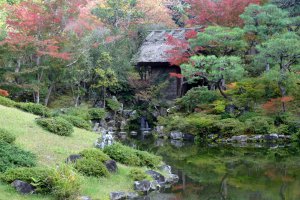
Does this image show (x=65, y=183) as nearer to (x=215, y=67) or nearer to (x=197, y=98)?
(x=215, y=67)

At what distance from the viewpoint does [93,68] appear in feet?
87.7

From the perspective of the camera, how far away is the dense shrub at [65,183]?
8961 mm

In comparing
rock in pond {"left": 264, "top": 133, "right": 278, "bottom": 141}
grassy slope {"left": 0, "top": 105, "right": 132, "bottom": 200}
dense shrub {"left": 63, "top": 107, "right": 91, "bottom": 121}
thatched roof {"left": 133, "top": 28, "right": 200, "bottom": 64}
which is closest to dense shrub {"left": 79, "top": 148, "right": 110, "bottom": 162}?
grassy slope {"left": 0, "top": 105, "right": 132, "bottom": 200}

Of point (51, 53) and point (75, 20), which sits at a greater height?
point (75, 20)

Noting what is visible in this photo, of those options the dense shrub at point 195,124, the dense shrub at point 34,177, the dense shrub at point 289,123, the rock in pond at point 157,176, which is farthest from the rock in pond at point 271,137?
the dense shrub at point 34,177

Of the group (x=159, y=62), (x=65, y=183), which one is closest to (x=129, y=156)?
(x=65, y=183)

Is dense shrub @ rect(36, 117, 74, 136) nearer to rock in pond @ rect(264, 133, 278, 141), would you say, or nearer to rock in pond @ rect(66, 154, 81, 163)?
rock in pond @ rect(66, 154, 81, 163)

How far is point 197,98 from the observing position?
84.2 ft

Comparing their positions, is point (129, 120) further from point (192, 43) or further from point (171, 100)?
point (192, 43)

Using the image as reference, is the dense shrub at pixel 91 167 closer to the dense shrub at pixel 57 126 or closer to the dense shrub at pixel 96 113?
the dense shrub at pixel 57 126

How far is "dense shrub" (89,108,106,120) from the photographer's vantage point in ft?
83.8

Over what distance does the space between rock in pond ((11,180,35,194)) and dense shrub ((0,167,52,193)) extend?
0.35 feet

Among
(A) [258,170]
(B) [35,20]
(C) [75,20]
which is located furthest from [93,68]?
(A) [258,170]

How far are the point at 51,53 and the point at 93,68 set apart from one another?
14.3 feet
